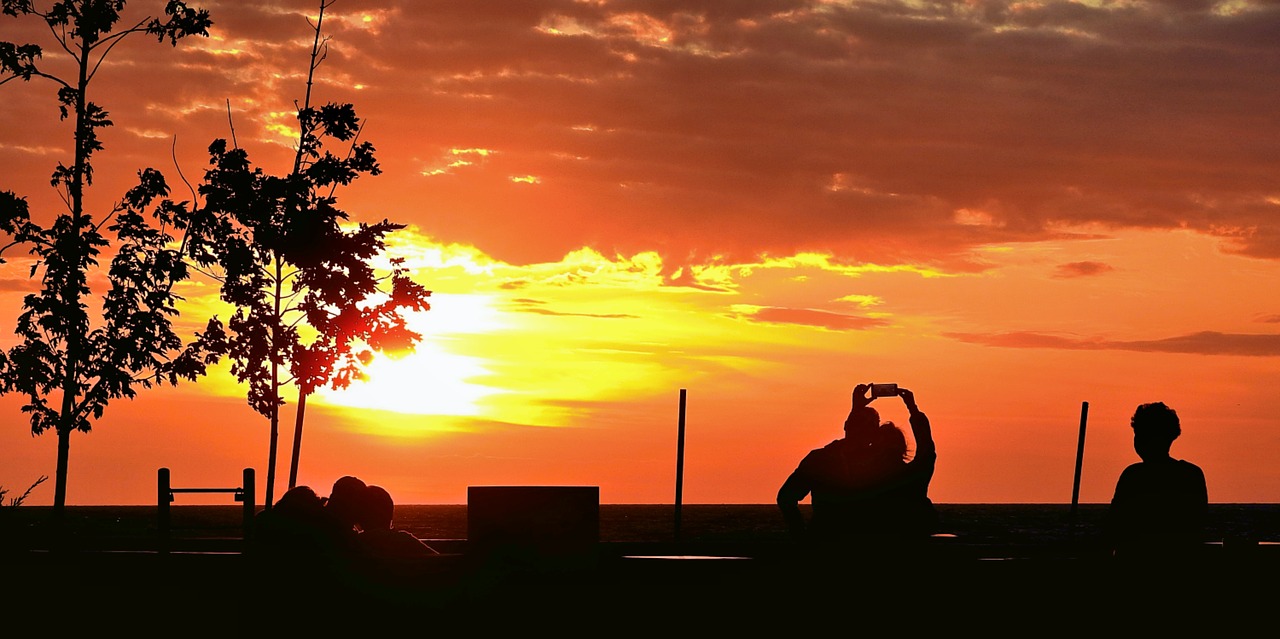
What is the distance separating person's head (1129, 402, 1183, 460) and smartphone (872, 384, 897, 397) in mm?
1787

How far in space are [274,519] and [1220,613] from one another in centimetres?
768

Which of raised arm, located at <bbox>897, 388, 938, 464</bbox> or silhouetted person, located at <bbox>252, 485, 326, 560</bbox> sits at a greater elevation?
raised arm, located at <bbox>897, 388, 938, 464</bbox>

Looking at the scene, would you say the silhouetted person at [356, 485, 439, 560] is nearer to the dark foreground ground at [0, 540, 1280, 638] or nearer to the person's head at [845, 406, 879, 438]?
the dark foreground ground at [0, 540, 1280, 638]

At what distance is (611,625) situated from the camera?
368 inches

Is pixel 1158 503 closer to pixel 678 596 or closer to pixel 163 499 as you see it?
pixel 678 596

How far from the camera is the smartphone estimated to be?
33.9 ft

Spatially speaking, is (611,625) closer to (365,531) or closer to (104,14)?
(365,531)

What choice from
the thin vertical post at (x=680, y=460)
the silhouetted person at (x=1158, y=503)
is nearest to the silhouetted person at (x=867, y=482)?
the silhouetted person at (x=1158, y=503)

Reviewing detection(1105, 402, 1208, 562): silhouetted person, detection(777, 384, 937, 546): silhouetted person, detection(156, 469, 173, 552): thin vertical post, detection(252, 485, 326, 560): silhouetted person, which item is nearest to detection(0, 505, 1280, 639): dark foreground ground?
detection(1105, 402, 1208, 562): silhouetted person

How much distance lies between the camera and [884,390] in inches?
407

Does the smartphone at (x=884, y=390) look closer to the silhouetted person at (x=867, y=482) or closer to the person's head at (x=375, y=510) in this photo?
the silhouetted person at (x=867, y=482)

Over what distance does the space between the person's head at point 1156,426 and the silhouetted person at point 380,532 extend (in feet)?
18.6

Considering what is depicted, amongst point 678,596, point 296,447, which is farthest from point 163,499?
point 678,596

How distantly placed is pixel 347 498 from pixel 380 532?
42 cm
